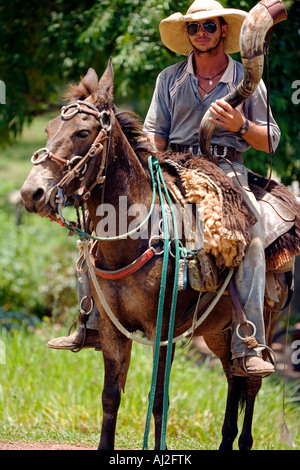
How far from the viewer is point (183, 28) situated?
498cm

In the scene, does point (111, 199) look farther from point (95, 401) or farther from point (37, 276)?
point (37, 276)

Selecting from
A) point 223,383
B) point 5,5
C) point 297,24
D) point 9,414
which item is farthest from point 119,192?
point 5,5

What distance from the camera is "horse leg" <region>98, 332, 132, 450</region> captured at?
4.45 metres

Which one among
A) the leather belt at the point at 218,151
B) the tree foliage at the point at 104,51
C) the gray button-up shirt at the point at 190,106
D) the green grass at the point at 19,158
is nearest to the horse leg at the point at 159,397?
the leather belt at the point at 218,151

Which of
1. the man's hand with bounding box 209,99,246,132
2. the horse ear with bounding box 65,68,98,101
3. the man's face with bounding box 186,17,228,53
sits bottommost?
the man's hand with bounding box 209,99,246,132

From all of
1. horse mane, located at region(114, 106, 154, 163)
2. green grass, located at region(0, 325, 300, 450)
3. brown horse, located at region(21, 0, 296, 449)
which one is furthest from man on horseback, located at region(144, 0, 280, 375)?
green grass, located at region(0, 325, 300, 450)

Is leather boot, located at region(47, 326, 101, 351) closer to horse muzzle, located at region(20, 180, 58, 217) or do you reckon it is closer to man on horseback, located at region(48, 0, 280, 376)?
man on horseback, located at region(48, 0, 280, 376)

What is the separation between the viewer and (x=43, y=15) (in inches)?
355

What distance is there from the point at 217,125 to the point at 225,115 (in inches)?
11.3

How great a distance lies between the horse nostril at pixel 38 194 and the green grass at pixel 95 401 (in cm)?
242

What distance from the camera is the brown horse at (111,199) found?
150 inches

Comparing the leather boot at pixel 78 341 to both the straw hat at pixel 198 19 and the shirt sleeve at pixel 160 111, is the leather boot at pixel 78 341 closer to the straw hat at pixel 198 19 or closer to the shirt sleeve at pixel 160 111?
the shirt sleeve at pixel 160 111

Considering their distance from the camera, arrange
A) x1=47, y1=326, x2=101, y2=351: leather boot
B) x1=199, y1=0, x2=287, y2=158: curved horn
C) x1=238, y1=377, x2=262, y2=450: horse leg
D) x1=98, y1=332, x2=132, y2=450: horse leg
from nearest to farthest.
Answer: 1. x1=199, y1=0, x2=287, y2=158: curved horn
2. x1=98, y1=332, x2=132, y2=450: horse leg
3. x1=47, y1=326, x2=101, y2=351: leather boot
4. x1=238, y1=377, x2=262, y2=450: horse leg

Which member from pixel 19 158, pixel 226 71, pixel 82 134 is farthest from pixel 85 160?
pixel 19 158
